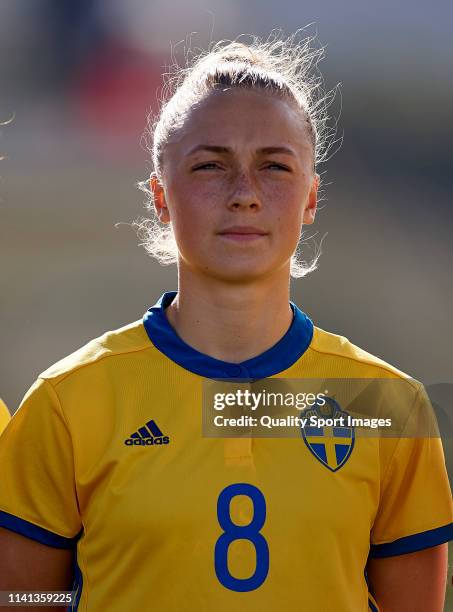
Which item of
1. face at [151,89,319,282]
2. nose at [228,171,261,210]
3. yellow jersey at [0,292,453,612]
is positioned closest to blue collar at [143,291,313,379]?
yellow jersey at [0,292,453,612]

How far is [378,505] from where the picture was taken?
4.69 ft

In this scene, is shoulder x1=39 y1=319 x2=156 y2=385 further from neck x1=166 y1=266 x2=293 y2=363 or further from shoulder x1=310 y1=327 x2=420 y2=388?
shoulder x1=310 y1=327 x2=420 y2=388

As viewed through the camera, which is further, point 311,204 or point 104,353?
point 311,204

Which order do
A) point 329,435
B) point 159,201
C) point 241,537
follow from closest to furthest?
point 241,537 → point 329,435 → point 159,201

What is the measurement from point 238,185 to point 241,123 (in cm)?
12

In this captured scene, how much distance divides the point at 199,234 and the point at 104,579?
54cm

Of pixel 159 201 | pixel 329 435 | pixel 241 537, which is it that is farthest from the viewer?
pixel 159 201

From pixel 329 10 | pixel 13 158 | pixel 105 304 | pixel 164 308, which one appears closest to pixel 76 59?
pixel 13 158

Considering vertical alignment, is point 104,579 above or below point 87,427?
below

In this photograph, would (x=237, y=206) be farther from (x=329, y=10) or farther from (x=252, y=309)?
(x=329, y=10)

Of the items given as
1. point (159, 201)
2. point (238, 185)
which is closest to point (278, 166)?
point (238, 185)

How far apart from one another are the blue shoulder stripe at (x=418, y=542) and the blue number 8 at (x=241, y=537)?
239 mm

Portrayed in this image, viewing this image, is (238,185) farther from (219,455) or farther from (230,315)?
(219,455)

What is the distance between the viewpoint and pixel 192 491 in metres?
1.32
